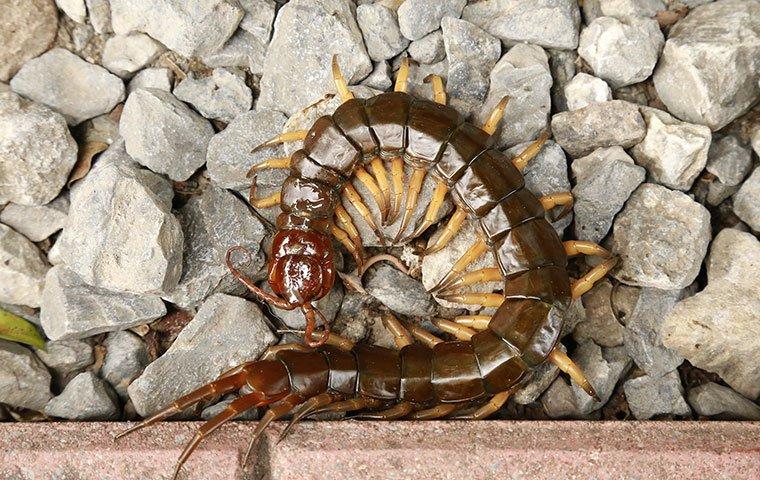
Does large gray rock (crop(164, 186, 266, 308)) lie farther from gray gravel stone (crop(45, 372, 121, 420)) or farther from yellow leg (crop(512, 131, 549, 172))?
yellow leg (crop(512, 131, 549, 172))

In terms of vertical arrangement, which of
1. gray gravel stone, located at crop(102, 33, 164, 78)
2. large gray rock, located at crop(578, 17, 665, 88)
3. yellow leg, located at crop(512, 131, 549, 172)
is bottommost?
yellow leg, located at crop(512, 131, 549, 172)

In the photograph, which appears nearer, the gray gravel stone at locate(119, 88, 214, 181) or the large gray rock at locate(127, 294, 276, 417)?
the large gray rock at locate(127, 294, 276, 417)

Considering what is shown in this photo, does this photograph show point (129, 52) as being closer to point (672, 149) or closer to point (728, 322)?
point (672, 149)

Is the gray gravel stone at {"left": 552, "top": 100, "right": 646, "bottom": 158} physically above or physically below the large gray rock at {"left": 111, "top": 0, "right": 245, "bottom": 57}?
below

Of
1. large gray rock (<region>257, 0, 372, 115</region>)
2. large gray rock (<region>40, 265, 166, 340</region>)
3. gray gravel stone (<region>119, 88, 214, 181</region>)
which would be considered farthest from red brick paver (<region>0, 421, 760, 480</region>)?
large gray rock (<region>257, 0, 372, 115</region>)

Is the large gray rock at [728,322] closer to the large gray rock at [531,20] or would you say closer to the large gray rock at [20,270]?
the large gray rock at [531,20]

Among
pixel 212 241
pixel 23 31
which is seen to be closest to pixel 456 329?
pixel 212 241
